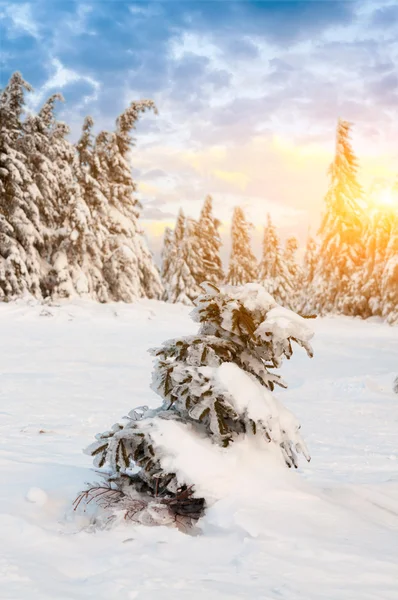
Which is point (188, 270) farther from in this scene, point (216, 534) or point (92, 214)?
point (216, 534)

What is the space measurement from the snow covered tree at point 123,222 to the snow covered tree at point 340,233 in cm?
1109

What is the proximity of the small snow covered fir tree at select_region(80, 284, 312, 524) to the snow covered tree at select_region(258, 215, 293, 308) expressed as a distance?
43277 millimetres

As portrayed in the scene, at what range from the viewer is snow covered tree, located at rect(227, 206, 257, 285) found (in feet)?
156

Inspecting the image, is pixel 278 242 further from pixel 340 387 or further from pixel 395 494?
pixel 395 494

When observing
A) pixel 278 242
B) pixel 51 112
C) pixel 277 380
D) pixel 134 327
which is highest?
pixel 51 112

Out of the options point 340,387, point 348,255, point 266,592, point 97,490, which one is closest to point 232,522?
point 266,592

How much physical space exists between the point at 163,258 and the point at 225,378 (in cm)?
5674

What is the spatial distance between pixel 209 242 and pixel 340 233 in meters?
14.1

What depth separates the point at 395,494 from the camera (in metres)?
3.64

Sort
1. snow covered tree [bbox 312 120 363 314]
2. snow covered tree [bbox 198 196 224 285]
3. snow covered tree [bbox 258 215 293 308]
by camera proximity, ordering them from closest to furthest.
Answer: snow covered tree [bbox 312 120 363 314] → snow covered tree [bbox 198 196 224 285] → snow covered tree [bbox 258 215 293 308]

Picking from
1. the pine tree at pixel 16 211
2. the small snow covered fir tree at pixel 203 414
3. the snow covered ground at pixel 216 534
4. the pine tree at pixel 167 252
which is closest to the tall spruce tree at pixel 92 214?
the pine tree at pixel 16 211

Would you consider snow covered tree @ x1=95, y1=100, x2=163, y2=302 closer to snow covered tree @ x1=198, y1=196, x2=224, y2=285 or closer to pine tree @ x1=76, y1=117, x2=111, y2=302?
pine tree @ x1=76, y1=117, x2=111, y2=302

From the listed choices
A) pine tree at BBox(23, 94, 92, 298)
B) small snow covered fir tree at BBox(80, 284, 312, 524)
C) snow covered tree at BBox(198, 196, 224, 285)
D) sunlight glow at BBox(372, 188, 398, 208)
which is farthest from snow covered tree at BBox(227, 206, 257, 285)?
small snow covered fir tree at BBox(80, 284, 312, 524)

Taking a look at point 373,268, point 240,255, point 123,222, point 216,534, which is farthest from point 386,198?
point 216,534
